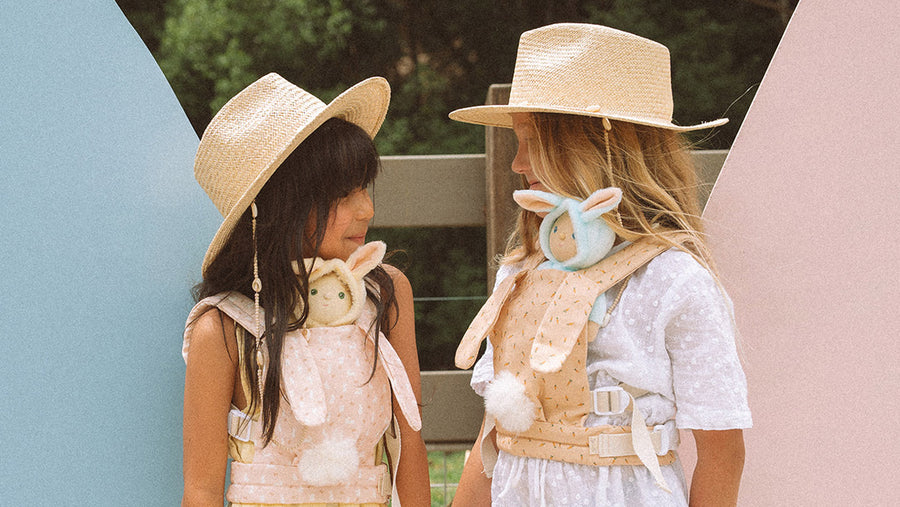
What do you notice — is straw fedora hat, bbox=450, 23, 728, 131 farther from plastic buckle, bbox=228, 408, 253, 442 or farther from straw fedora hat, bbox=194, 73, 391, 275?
plastic buckle, bbox=228, 408, 253, 442

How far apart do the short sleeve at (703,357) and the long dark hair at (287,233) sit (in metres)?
0.50

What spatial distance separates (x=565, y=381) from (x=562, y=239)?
0.75 ft

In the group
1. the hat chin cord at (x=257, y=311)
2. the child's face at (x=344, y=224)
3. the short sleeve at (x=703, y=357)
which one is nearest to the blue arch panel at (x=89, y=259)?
the hat chin cord at (x=257, y=311)

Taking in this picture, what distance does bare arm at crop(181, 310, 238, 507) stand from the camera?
55.6 inches

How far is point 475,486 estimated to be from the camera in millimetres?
1614

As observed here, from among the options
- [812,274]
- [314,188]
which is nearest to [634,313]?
[812,274]

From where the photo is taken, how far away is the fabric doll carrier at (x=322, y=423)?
1402 millimetres

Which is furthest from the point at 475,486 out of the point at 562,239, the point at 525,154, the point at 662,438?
the point at 525,154

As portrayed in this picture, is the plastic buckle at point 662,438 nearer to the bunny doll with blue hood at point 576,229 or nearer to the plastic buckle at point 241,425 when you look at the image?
the bunny doll with blue hood at point 576,229

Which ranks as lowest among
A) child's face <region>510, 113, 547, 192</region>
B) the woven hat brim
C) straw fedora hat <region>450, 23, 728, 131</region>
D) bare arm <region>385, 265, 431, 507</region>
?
bare arm <region>385, 265, 431, 507</region>

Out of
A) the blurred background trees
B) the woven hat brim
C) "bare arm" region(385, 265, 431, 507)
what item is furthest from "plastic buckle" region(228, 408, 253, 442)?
the blurred background trees

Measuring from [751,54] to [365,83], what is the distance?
3544 millimetres

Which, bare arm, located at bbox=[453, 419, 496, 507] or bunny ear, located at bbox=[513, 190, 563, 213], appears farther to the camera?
bare arm, located at bbox=[453, 419, 496, 507]

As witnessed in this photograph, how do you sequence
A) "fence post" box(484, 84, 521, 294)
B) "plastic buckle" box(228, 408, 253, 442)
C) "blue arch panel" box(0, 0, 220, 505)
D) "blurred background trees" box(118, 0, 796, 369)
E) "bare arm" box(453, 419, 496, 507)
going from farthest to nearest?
"blurred background trees" box(118, 0, 796, 369) < "fence post" box(484, 84, 521, 294) < "bare arm" box(453, 419, 496, 507) < "plastic buckle" box(228, 408, 253, 442) < "blue arch panel" box(0, 0, 220, 505)
